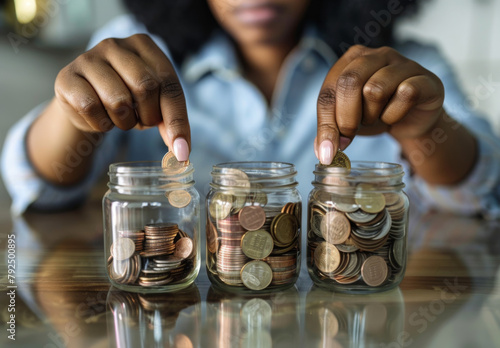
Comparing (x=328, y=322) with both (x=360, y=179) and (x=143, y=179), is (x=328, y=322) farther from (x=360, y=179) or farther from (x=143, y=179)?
(x=143, y=179)

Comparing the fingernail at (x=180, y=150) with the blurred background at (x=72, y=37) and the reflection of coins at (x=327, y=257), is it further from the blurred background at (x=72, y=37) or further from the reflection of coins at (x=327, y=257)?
the blurred background at (x=72, y=37)

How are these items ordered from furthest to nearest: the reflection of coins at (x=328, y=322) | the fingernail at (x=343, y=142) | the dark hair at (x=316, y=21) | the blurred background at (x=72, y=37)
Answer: the blurred background at (x=72, y=37), the dark hair at (x=316, y=21), the fingernail at (x=343, y=142), the reflection of coins at (x=328, y=322)

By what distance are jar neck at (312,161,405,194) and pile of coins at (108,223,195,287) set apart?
0.28m

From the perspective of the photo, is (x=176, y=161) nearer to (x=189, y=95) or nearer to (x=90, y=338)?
(x=90, y=338)

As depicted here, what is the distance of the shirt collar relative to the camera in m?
1.77

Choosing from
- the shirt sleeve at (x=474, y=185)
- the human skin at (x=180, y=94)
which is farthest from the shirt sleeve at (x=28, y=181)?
the shirt sleeve at (x=474, y=185)

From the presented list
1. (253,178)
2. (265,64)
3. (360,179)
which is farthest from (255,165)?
(265,64)

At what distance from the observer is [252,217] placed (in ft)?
2.29

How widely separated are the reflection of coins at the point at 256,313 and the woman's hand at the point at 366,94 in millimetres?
273

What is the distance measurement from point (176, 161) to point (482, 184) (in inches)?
46.1

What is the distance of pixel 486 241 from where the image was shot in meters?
1.09

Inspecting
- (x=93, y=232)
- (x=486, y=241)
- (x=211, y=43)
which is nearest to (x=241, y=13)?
(x=211, y=43)

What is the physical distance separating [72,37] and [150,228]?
1.75 m

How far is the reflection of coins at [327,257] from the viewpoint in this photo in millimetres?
713
